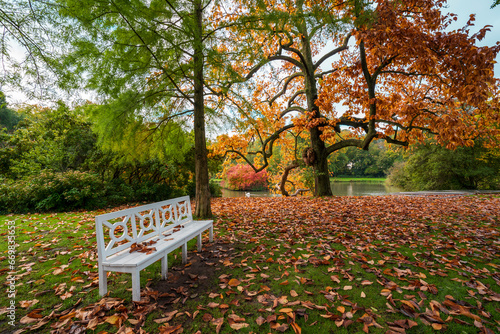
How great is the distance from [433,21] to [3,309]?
355 inches

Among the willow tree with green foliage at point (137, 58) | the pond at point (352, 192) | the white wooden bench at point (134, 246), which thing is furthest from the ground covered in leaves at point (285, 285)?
the pond at point (352, 192)

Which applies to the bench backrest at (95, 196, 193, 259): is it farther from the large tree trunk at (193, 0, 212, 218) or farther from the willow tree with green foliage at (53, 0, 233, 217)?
the willow tree with green foliage at (53, 0, 233, 217)

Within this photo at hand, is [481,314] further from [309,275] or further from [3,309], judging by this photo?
[3,309]

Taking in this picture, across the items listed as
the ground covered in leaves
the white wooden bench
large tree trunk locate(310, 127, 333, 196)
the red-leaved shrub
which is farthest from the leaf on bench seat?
the red-leaved shrub

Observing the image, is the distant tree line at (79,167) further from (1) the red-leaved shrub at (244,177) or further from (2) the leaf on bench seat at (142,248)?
(1) the red-leaved shrub at (244,177)

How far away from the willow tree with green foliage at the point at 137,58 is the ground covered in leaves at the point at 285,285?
229 cm

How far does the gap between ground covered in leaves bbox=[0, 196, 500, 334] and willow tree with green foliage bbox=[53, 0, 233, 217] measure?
7.52ft

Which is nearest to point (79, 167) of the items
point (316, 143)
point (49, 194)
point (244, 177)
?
point (49, 194)

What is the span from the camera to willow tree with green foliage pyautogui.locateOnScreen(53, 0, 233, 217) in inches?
142

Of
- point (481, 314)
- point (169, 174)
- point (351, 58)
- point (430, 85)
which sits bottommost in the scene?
point (481, 314)

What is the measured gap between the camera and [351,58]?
31.4ft

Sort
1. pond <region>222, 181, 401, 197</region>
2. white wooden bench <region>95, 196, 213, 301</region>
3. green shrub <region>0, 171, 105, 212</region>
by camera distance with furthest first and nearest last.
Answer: pond <region>222, 181, 401, 197</region>
green shrub <region>0, 171, 105, 212</region>
white wooden bench <region>95, 196, 213, 301</region>

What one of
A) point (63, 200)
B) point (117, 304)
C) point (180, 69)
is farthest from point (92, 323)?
point (63, 200)

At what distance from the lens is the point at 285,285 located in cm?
253
